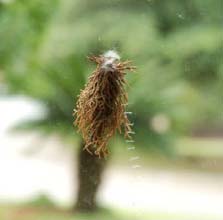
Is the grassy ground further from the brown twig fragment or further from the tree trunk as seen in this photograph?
the brown twig fragment

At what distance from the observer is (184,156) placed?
54.8 inches

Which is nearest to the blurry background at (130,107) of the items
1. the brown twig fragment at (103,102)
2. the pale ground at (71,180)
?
the pale ground at (71,180)

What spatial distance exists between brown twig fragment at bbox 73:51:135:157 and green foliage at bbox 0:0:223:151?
0.32ft

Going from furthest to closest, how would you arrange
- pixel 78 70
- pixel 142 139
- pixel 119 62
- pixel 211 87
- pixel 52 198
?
1. pixel 52 198
2. pixel 211 87
3. pixel 142 139
4. pixel 78 70
5. pixel 119 62

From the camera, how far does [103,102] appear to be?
0.81m

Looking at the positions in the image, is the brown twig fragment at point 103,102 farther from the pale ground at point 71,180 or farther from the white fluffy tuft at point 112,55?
the pale ground at point 71,180

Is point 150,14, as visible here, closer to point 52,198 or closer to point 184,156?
point 184,156

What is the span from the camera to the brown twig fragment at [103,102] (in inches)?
31.6

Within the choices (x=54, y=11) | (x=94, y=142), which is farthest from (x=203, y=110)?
(x=94, y=142)

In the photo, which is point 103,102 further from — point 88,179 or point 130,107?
point 88,179

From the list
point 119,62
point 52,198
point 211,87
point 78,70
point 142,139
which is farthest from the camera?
point 52,198

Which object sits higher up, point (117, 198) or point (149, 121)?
point (149, 121)

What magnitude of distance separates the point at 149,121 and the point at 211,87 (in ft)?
0.46

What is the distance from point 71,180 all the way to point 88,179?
0.68 ft
